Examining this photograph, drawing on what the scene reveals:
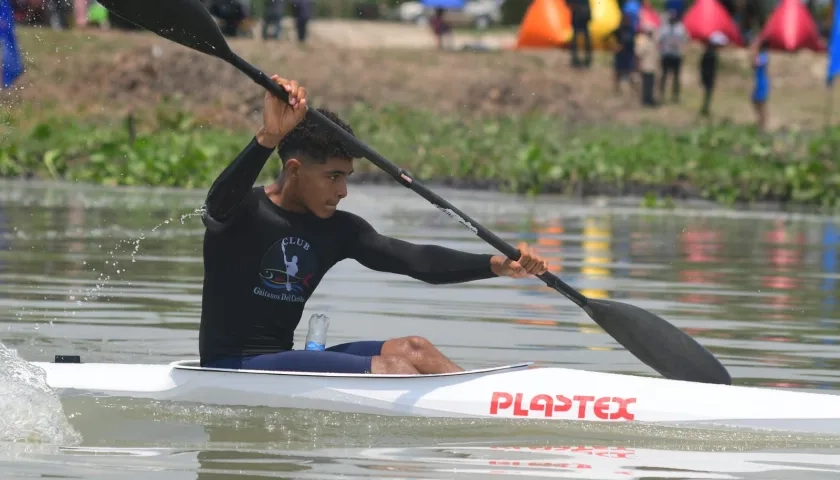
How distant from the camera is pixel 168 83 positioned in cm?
3344

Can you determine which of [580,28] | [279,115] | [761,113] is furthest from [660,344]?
[580,28]

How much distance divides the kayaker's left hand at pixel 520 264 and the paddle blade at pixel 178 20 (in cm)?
163

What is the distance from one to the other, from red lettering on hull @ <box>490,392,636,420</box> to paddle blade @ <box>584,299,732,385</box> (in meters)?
0.97

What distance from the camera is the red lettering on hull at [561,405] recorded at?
24.6ft

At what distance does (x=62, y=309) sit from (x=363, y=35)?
37282mm

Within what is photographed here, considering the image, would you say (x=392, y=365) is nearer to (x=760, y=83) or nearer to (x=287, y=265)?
(x=287, y=265)

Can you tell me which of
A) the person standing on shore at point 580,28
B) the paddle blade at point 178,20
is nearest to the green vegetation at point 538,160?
the person standing on shore at point 580,28

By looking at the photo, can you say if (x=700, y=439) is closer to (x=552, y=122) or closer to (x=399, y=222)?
(x=399, y=222)

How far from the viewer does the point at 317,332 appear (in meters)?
7.94

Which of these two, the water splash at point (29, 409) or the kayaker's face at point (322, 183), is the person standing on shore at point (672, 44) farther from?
the water splash at point (29, 409)

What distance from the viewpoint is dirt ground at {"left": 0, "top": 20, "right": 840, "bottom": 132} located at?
32.3 meters

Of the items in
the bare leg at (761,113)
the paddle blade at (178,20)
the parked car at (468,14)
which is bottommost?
the parked car at (468,14)

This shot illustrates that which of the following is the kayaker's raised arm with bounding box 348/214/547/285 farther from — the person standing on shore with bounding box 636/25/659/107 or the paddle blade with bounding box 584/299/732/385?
the person standing on shore with bounding box 636/25/659/107

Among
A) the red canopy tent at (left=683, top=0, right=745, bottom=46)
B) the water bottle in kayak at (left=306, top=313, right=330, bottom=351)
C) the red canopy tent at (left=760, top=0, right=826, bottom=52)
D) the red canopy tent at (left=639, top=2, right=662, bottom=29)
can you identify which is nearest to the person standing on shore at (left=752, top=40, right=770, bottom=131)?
the red canopy tent at (left=683, top=0, right=745, bottom=46)
